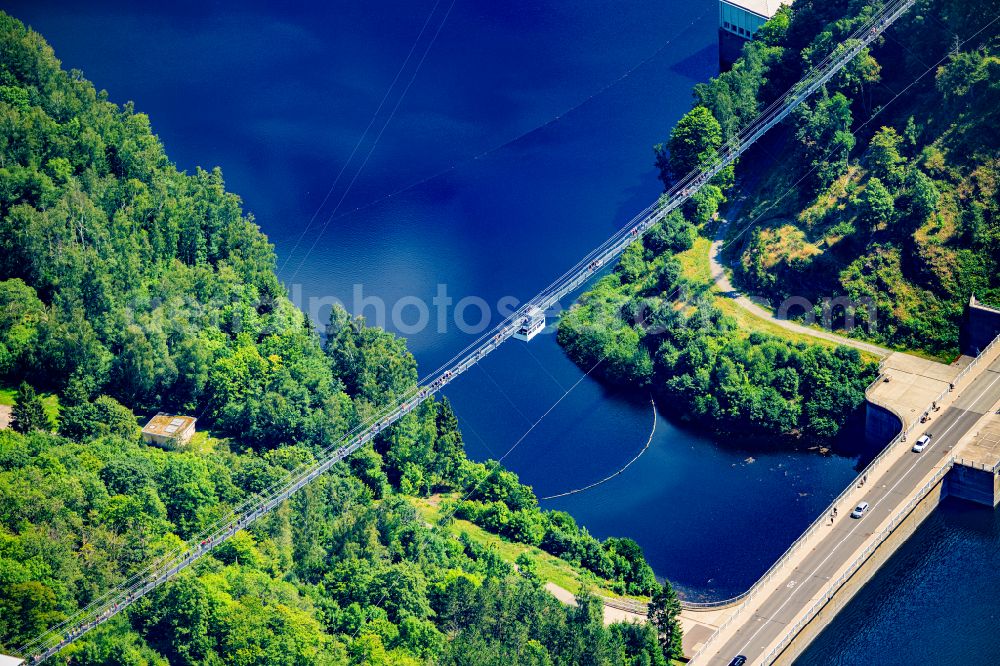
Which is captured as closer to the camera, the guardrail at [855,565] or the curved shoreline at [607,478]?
the guardrail at [855,565]

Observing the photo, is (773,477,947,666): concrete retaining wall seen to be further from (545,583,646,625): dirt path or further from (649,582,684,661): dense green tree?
(545,583,646,625): dirt path

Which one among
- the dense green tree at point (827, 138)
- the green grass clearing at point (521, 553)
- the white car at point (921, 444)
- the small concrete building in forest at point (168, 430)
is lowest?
the white car at point (921, 444)

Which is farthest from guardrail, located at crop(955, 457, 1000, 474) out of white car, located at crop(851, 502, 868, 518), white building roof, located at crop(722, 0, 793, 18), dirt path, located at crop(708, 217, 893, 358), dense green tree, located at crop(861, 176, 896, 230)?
white building roof, located at crop(722, 0, 793, 18)

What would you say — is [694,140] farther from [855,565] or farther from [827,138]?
[855,565]

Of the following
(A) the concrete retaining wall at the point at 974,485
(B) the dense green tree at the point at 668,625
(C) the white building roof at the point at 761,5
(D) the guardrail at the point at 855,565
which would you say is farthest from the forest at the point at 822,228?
(B) the dense green tree at the point at 668,625

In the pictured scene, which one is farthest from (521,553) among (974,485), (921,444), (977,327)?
(977,327)

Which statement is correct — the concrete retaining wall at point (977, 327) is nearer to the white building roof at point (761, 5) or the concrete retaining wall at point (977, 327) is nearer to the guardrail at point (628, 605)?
the guardrail at point (628, 605)

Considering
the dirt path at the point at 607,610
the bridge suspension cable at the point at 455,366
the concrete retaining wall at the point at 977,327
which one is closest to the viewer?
the bridge suspension cable at the point at 455,366

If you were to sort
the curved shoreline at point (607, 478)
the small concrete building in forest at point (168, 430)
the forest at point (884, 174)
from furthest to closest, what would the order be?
1. the forest at point (884, 174)
2. the curved shoreline at point (607, 478)
3. the small concrete building in forest at point (168, 430)
